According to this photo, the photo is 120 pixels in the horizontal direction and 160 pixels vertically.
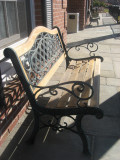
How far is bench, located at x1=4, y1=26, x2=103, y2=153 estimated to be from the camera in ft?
6.65

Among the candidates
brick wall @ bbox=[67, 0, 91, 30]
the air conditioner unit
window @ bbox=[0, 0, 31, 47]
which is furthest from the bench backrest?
brick wall @ bbox=[67, 0, 91, 30]

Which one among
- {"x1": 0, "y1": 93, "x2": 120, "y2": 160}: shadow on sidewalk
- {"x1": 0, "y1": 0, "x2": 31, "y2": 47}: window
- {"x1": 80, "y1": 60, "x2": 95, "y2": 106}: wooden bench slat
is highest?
{"x1": 0, "y1": 0, "x2": 31, "y2": 47}: window

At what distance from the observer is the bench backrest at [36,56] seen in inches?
77.9

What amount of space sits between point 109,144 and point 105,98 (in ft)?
3.87

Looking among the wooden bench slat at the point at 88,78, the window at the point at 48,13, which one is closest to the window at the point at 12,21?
the window at the point at 48,13

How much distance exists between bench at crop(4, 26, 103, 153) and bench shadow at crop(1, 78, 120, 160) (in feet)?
0.40

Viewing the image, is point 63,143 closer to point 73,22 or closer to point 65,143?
point 65,143

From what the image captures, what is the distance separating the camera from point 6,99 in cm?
224

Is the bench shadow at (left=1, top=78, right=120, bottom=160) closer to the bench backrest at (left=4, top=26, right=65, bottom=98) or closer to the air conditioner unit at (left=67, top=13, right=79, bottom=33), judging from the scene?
the bench backrest at (left=4, top=26, right=65, bottom=98)

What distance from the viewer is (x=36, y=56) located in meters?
2.49

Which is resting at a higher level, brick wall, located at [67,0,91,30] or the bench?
brick wall, located at [67,0,91,30]

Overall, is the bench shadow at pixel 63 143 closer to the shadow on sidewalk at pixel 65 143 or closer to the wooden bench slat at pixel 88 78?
the shadow on sidewalk at pixel 65 143

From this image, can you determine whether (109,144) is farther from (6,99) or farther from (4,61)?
(4,61)

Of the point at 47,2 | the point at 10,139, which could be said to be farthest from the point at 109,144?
the point at 47,2
